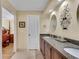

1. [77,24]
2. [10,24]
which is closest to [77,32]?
[77,24]

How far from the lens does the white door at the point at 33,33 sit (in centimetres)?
765

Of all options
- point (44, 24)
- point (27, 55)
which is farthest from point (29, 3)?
point (27, 55)

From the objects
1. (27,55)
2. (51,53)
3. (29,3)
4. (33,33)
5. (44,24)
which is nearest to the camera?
(51,53)

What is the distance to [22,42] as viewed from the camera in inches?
299

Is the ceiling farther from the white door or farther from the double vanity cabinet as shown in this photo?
the double vanity cabinet

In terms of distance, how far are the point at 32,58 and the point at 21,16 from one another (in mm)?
3214

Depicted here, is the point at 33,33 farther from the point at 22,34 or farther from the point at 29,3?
the point at 29,3

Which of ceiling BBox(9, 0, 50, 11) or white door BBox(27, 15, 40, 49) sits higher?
ceiling BBox(9, 0, 50, 11)

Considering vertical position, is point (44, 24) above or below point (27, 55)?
above

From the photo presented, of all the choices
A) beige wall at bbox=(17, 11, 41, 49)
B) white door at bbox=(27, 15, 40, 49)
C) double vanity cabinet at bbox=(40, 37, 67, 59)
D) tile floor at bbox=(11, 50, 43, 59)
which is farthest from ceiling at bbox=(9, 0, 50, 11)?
tile floor at bbox=(11, 50, 43, 59)

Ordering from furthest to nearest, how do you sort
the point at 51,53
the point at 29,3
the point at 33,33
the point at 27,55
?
1. the point at 33,33
2. the point at 27,55
3. the point at 29,3
4. the point at 51,53

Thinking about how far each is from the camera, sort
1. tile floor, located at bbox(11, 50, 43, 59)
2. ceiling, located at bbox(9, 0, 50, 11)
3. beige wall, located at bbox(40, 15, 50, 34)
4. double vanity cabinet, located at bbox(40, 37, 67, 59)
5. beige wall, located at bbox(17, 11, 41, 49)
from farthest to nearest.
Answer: beige wall, located at bbox(17, 11, 41, 49) < beige wall, located at bbox(40, 15, 50, 34) < tile floor, located at bbox(11, 50, 43, 59) < ceiling, located at bbox(9, 0, 50, 11) < double vanity cabinet, located at bbox(40, 37, 67, 59)

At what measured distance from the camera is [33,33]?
7668 mm

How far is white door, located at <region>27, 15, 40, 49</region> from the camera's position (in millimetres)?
7648
